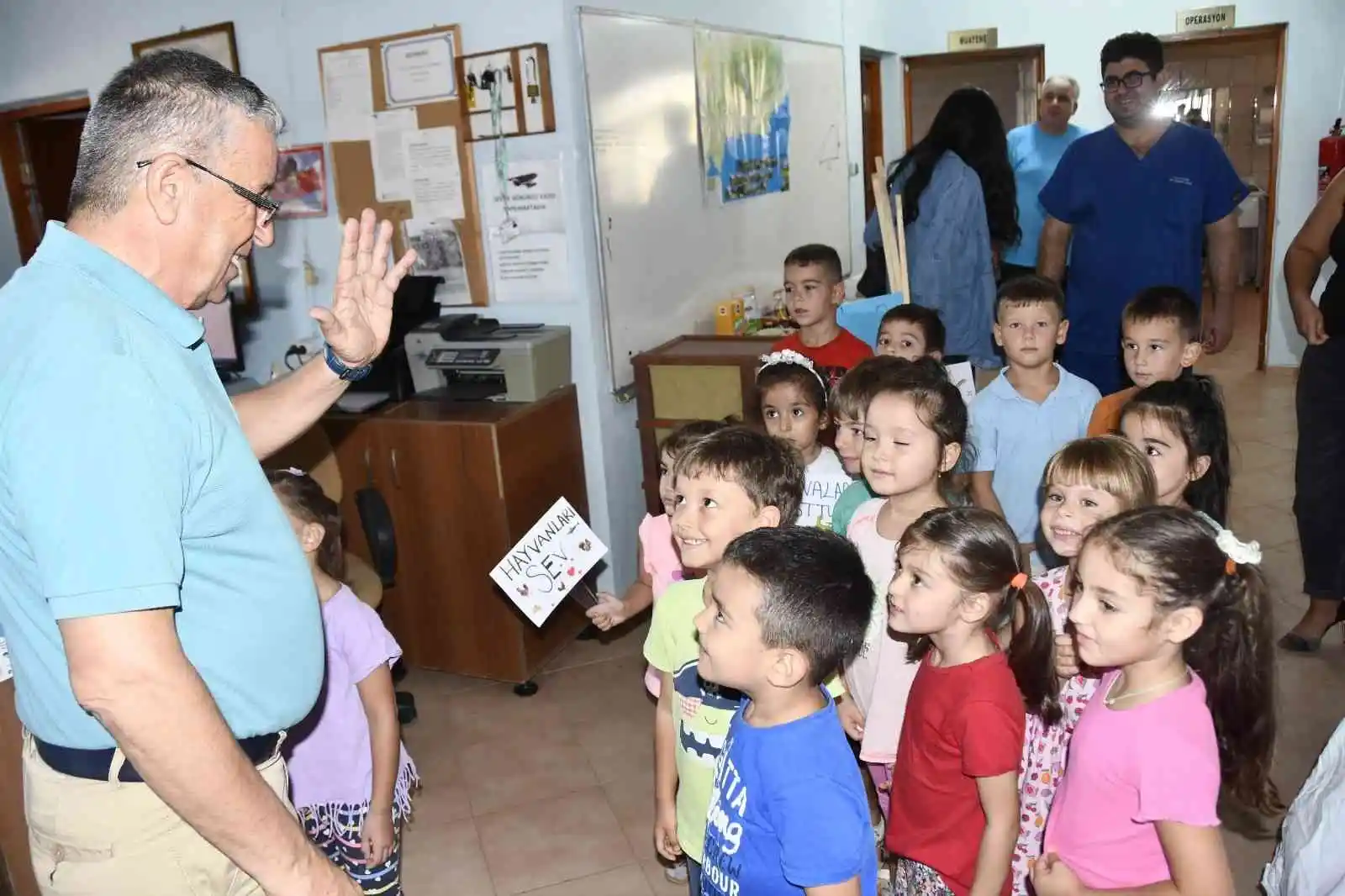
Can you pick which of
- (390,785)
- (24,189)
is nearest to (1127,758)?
(390,785)

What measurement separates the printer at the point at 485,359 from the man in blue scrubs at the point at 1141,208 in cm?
165

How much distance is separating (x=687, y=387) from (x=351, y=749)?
1.82 metres

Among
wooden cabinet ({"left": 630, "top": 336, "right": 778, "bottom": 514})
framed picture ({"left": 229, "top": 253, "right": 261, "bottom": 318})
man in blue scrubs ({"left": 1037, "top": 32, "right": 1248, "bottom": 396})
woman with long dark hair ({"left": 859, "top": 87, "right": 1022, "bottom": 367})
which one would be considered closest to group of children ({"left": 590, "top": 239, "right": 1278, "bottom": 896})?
man in blue scrubs ({"left": 1037, "top": 32, "right": 1248, "bottom": 396})

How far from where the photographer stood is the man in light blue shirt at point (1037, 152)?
4.75m

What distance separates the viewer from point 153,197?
114 cm

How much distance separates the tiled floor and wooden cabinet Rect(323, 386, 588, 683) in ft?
0.44

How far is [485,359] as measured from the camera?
3150mm

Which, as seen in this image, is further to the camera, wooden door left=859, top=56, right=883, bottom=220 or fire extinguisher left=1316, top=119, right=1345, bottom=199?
wooden door left=859, top=56, right=883, bottom=220

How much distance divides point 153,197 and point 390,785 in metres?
1.16

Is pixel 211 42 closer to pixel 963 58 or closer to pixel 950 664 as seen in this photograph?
pixel 950 664

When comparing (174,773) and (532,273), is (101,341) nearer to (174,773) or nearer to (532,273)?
(174,773)

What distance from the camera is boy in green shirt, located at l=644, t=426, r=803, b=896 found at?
1.56 metres

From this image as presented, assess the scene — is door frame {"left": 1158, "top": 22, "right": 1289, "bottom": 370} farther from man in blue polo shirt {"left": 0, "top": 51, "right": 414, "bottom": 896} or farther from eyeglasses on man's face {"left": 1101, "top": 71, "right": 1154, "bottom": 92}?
man in blue polo shirt {"left": 0, "top": 51, "right": 414, "bottom": 896}

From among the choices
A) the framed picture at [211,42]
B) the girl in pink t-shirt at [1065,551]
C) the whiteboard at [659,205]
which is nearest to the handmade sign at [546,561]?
the girl in pink t-shirt at [1065,551]
